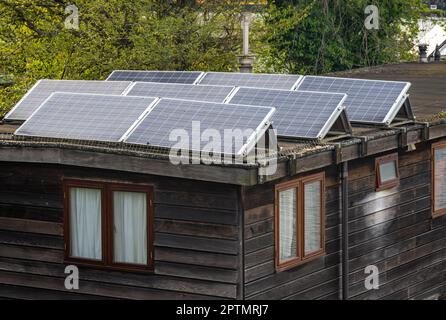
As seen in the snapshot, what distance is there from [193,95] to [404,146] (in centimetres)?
315

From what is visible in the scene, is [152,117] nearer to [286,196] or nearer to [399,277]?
[286,196]

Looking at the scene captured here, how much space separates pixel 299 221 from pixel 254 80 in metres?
4.26

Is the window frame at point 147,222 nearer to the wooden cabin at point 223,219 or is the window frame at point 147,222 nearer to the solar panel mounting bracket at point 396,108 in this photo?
the wooden cabin at point 223,219

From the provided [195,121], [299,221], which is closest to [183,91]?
[195,121]

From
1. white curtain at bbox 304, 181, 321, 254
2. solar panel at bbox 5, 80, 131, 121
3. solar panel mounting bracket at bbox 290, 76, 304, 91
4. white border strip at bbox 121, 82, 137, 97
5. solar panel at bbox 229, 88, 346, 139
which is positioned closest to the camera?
white curtain at bbox 304, 181, 321, 254

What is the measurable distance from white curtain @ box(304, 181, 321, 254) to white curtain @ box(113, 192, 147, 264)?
208 cm

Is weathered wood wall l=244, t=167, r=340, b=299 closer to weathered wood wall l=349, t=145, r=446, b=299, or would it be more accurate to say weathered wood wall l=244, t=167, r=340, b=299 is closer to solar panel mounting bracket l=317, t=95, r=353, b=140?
weathered wood wall l=349, t=145, r=446, b=299

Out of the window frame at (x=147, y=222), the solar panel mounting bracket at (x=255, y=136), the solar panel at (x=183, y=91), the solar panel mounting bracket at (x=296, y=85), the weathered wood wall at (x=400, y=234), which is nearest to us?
the solar panel mounting bracket at (x=255, y=136)

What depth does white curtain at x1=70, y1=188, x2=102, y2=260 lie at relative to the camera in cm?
1316

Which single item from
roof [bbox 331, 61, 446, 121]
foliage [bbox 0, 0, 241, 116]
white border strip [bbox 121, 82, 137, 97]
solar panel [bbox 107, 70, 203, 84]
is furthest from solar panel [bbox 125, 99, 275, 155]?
foliage [bbox 0, 0, 241, 116]

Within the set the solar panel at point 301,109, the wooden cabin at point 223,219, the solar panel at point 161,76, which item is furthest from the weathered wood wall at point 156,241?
the solar panel at point 161,76

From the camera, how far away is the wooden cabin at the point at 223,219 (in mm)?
12273

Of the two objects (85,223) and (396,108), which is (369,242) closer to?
A: (396,108)

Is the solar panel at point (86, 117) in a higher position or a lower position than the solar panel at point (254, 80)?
lower
